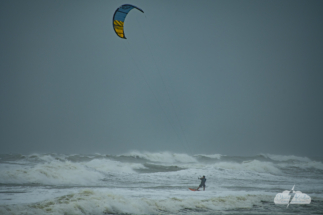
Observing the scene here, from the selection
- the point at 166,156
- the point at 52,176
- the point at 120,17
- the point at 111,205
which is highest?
the point at 120,17

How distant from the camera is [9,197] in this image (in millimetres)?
10281

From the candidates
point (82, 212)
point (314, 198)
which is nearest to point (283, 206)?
point (314, 198)

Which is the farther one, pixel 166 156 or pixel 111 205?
pixel 166 156

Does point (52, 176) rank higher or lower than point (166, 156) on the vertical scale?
lower

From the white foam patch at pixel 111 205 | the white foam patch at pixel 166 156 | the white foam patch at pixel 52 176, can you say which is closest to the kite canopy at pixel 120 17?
the white foam patch at pixel 52 176

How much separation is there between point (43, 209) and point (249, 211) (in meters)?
6.71

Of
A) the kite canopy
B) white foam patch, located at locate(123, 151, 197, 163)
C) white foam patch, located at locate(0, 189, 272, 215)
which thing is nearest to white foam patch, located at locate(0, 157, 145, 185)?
white foam patch, located at locate(0, 189, 272, 215)

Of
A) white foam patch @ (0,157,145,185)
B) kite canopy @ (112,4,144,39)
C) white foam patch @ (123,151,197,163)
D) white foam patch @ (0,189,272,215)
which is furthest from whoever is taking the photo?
white foam patch @ (123,151,197,163)

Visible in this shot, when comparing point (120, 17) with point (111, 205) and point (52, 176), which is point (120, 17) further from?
point (111, 205)

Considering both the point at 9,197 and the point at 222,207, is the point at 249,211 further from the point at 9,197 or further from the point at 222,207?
the point at 9,197

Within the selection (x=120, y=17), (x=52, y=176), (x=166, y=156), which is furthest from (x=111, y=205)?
(x=166, y=156)

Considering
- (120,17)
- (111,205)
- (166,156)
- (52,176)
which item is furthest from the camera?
(166,156)

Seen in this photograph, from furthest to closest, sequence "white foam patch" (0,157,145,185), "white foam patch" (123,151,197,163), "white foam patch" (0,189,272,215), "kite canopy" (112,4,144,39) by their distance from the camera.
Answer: "white foam patch" (123,151,197,163), "kite canopy" (112,4,144,39), "white foam patch" (0,157,145,185), "white foam patch" (0,189,272,215)

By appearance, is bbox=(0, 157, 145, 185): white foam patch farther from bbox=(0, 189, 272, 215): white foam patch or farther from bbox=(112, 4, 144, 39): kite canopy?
bbox=(112, 4, 144, 39): kite canopy
